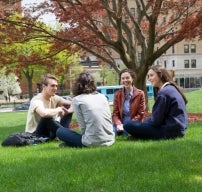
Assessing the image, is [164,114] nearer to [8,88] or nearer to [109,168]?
[109,168]

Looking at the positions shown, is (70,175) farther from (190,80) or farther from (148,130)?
(190,80)

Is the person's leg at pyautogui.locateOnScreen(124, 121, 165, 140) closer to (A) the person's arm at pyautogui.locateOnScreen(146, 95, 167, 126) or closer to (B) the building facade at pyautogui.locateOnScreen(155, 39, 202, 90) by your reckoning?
(A) the person's arm at pyautogui.locateOnScreen(146, 95, 167, 126)

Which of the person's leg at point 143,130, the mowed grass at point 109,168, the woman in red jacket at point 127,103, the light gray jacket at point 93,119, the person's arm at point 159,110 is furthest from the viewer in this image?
the woman in red jacket at point 127,103

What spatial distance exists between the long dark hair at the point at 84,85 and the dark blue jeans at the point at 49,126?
1.33 m

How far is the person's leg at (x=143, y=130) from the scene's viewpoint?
7.57m

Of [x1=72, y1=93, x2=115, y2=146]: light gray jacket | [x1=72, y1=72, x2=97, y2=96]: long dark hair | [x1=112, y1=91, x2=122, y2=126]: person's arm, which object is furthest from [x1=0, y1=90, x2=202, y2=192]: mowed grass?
[x1=112, y1=91, x2=122, y2=126]: person's arm

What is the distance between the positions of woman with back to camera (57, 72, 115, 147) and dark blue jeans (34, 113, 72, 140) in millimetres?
1083

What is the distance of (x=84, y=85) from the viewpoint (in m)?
7.08

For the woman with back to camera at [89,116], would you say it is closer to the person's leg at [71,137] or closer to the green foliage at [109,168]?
the person's leg at [71,137]

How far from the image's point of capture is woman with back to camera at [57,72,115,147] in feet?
22.4

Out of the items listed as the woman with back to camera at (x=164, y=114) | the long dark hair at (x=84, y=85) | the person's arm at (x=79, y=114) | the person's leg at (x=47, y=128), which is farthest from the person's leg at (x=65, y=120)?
the person's arm at (x=79, y=114)

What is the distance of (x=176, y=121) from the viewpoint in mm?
7355

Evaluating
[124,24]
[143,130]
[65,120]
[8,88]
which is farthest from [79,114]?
[8,88]

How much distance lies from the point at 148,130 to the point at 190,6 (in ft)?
30.6
